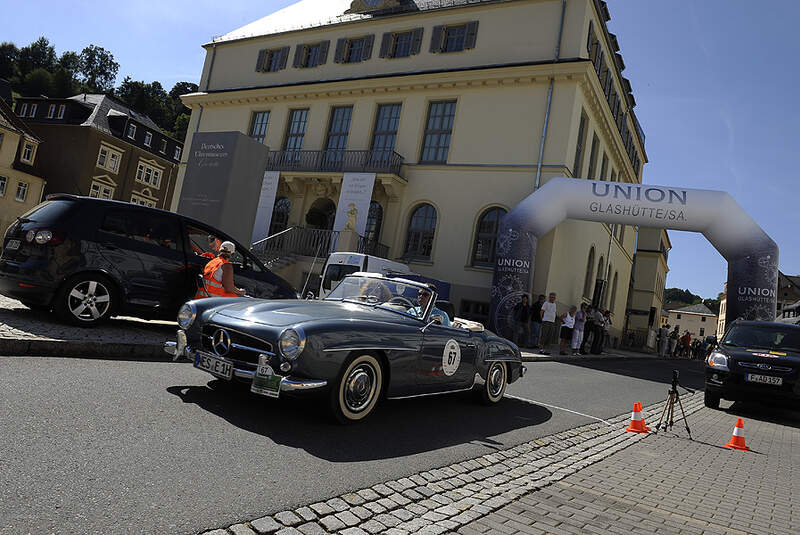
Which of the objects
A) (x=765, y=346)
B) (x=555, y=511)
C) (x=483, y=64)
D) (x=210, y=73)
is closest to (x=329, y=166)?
(x=483, y=64)

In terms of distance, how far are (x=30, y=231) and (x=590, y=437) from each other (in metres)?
7.25

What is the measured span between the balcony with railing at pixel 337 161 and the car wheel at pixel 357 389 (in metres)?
20.6

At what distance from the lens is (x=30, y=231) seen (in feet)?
22.9

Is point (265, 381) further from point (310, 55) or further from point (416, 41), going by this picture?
point (310, 55)

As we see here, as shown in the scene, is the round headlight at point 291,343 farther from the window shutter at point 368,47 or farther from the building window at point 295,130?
the window shutter at point 368,47

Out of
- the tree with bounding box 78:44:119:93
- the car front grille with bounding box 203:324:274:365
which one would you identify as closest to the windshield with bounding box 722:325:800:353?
the car front grille with bounding box 203:324:274:365

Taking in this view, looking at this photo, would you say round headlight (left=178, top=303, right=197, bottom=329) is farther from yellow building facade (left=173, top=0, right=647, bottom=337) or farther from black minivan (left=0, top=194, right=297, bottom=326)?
yellow building facade (left=173, top=0, right=647, bottom=337)

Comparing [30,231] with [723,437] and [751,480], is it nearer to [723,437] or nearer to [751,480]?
[751,480]

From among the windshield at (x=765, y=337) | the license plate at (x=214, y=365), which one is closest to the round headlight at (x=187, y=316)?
the license plate at (x=214, y=365)

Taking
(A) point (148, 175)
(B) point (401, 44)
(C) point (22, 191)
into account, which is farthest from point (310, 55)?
(A) point (148, 175)

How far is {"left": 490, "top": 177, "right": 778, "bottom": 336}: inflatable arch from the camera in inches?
718

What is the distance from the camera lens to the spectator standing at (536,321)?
1848cm

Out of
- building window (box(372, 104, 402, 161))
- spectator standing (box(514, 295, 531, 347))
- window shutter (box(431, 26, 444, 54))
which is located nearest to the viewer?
spectator standing (box(514, 295, 531, 347))

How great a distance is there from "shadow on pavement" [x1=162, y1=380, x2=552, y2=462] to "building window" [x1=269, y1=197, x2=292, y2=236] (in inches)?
902
